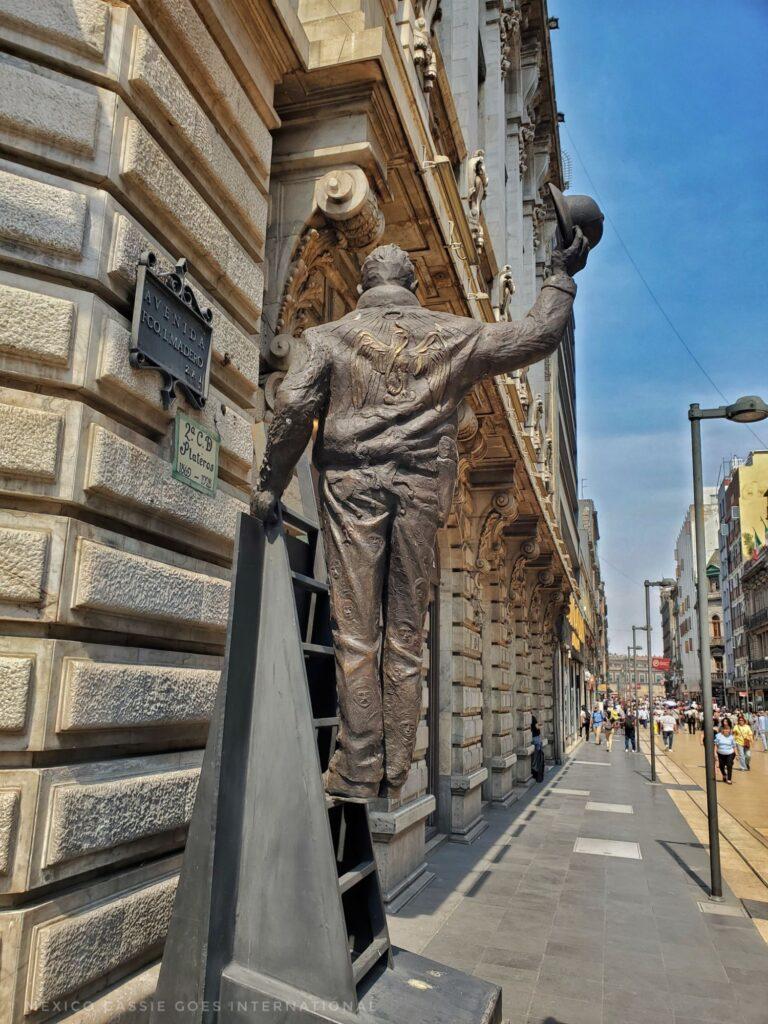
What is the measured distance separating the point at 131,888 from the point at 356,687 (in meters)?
1.62

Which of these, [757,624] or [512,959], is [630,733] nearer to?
[512,959]

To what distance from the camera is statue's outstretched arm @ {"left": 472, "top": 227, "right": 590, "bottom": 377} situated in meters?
2.75

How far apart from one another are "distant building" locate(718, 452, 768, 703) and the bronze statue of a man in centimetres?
7035

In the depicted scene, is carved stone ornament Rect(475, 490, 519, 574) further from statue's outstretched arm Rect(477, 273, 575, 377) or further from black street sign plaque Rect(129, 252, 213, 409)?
statue's outstretched arm Rect(477, 273, 575, 377)

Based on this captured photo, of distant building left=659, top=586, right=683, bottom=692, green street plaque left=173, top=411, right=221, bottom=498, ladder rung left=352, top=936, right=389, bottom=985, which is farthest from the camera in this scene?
distant building left=659, top=586, right=683, bottom=692

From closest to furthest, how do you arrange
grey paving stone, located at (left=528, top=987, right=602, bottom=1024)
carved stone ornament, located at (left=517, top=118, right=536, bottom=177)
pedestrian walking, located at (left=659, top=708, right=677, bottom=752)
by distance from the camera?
1. grey paving stone, located at (left=528, top=987, right=602, bottom=1024)
2. carved stone ornament, located at (left=517, top=118, right=536, bottom=177)
3. pedestrian walking, located at (left=659, top=708, right=677, bottom=752)

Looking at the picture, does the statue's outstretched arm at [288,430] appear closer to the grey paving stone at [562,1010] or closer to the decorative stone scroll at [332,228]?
the decorative stone scroll at [332,228]

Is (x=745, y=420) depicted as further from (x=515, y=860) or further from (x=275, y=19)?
(x=275, y=19)

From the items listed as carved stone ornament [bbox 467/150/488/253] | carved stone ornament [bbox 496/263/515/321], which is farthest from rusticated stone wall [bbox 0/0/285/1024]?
carved stone ornament [bbox 496/263/515/321]

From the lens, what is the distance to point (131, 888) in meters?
3.30

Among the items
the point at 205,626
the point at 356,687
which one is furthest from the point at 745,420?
the point at 356,687

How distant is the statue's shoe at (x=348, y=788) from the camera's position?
254 centimetres

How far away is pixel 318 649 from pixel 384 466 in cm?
74

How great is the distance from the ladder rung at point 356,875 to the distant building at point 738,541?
230ft
